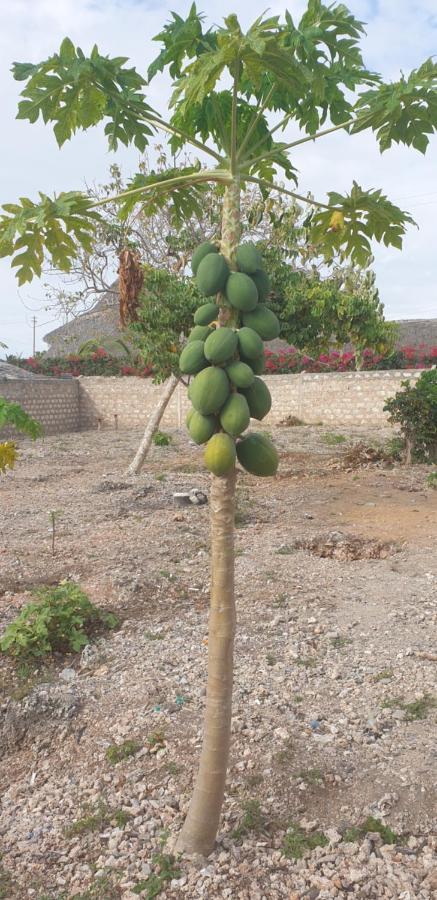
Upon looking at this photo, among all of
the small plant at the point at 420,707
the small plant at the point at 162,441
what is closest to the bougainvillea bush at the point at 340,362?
the small plant at the point at 162,441

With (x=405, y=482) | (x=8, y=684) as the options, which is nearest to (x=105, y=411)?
(x=405, y=482)

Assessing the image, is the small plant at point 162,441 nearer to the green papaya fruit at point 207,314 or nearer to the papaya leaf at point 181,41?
the papaya leaf at point 181,41

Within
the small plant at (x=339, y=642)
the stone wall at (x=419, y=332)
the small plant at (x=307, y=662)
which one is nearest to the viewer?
the small plant at (x=307, y=662)

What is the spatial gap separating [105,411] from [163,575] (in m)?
17.4

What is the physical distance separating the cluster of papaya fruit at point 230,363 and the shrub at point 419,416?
33.5 feet

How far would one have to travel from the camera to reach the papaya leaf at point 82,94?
2.55 m

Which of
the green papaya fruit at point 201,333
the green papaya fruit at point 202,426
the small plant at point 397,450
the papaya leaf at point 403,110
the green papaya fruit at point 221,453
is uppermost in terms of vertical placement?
the papaya leaf at point 403,110

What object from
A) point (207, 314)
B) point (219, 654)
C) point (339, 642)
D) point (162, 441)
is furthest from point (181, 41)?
point (162, 441)

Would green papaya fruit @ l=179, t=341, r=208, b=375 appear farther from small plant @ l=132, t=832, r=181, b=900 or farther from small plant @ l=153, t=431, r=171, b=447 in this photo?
small plant @ l=153, t=431, r=171, b=447

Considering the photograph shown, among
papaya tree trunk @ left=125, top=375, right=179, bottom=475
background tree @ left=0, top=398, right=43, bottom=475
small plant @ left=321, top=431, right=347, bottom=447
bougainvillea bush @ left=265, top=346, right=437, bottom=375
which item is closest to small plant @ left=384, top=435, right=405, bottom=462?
small plant @ left=321, top=431, right=347, bottom=447

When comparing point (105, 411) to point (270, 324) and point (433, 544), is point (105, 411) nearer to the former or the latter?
point (433, 544)

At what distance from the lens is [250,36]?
2.15 metres

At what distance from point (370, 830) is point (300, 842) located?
1.03 feet

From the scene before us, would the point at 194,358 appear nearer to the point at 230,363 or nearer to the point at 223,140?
the point at 230,363
